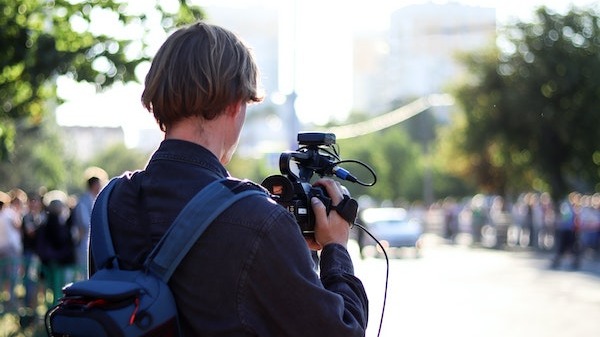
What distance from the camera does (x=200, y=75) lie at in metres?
2.62

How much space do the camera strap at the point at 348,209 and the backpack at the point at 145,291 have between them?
1.12 ft

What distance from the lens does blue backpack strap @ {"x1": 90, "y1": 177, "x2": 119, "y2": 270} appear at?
8.52ft

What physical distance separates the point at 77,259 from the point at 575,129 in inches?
1000

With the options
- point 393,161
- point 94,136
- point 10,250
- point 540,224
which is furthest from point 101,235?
point 94,136

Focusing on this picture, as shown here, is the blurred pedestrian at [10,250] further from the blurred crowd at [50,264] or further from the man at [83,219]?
the man at [83,219]

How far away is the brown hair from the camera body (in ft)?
0.89

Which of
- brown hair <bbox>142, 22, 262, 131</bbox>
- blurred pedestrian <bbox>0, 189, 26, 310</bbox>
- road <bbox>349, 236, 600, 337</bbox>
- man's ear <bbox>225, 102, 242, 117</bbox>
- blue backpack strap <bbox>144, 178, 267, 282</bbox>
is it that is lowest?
road <bbox>349, 236, 600, 337</bbox>

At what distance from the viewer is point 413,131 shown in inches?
4390

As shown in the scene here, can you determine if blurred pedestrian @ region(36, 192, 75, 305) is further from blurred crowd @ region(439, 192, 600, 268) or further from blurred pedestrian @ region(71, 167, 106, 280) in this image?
blurred crowd @ region(439, 192, 600, 268)

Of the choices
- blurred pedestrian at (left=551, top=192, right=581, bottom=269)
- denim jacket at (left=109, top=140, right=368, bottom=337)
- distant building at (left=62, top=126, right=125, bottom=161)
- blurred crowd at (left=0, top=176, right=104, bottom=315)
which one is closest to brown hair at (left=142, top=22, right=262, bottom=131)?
denim jacket at (left=109, top=140, right=368, bottom=337)

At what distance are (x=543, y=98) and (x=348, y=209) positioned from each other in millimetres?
34064

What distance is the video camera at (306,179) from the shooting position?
282cm

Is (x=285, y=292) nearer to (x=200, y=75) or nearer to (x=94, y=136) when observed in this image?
(x=200, y=75)

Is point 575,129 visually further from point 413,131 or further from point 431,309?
point 413,131
